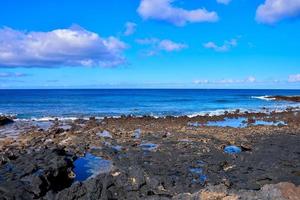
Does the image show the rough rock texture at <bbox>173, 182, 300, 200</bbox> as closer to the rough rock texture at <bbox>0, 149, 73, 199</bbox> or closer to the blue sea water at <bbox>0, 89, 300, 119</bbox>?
the rough rock texture at <bbox>0, 149, 73, 199</bbox>

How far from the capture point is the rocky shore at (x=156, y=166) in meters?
12.2

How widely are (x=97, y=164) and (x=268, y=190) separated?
12256mm

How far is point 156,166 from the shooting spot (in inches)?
724

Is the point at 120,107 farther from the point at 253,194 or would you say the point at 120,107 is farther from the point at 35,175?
the point at 253,194

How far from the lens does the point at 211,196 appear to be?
9391 mm

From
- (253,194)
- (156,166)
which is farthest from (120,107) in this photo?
(253,194)

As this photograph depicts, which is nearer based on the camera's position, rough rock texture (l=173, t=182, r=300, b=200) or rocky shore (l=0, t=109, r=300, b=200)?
rough rock texture (l=173, t=182, r=300, b=200)

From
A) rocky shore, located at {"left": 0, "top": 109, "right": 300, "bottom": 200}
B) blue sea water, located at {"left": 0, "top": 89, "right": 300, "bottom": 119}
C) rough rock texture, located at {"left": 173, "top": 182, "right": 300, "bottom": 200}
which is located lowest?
blue sea water, located at {"left": 0, "top": 89, "right": 300, "bottom": 119}

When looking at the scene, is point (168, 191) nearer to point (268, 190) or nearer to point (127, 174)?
point (127, 174)

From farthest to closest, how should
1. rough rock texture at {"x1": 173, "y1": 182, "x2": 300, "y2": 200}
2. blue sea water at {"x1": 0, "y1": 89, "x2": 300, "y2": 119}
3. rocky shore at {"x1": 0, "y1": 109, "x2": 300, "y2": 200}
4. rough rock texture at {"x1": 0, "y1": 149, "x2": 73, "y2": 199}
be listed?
blue sea water at {"x1": 0, "y1": 89, "x2": 300, "y2": 119}
rough rock texture at {"x1": 0, "y1": 149, "x2": 73, "y2": 199}
rocky shore at {"x1": 0, "y1": 109, "x2": 300, "y2": 200}
rough rock texture at {"x1": 173, "y1": 182, "x2": 300, "y2": 200}

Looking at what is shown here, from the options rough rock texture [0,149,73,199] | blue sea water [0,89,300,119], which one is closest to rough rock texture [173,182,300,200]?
rough rock texture [0,149,73,199]

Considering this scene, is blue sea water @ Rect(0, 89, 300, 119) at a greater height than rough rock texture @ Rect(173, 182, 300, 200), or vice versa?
rough rock texture @ Rect(173, 182, 300, 200)

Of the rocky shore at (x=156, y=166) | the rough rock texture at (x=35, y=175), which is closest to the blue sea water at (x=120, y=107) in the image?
the rocky shore at (x=156, y=166)

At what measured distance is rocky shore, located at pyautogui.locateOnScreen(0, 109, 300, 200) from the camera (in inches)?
481
